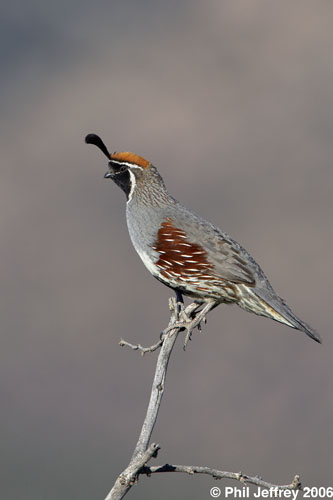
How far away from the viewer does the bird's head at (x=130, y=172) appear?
4.63 meters

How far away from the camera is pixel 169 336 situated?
395 cm

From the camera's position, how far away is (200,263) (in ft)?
14.2

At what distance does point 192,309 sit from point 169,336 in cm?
46

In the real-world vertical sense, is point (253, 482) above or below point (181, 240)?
below

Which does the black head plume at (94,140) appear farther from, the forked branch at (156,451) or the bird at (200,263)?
the forked branch at (156,451)

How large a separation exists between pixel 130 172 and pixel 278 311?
123cm

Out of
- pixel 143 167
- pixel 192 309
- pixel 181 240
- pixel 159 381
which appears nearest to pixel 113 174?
pixel 143 167

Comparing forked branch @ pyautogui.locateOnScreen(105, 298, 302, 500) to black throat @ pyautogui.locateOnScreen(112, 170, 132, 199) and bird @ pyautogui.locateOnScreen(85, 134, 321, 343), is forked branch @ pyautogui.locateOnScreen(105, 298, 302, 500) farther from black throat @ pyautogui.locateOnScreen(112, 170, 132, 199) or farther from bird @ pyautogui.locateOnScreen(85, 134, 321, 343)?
black throat @ pyautogui.locateOnScreen(112, 170, 132, 199)

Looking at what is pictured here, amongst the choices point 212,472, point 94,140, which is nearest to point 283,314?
point 212,472

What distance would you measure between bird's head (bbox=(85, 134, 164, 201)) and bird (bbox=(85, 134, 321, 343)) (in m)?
0.16

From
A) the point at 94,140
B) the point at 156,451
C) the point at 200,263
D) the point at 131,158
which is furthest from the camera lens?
the point at 131,158

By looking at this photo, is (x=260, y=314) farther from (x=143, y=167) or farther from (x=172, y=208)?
(x=143, y=167)

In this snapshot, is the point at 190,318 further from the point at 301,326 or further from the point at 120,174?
the point at 120,174

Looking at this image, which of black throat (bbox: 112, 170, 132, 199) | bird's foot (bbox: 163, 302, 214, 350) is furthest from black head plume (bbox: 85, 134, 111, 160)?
bird's foot (bbox: 163, 302, 214, 350)
